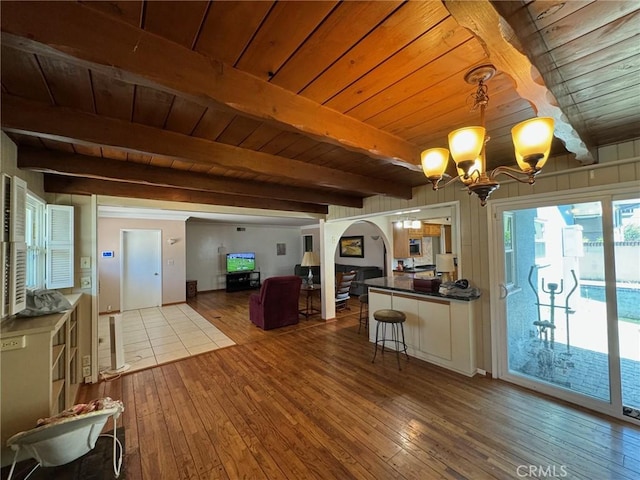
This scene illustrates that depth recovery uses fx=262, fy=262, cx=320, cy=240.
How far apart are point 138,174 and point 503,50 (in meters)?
2.94

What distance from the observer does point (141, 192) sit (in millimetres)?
3357

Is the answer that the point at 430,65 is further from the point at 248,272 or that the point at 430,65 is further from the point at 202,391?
the point at 248,272

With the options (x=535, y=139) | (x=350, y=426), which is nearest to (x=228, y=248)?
(x=350, y=426)

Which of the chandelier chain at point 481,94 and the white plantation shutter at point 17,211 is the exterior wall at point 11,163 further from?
the chandelier chain at point 481,94

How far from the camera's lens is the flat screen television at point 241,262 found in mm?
8820

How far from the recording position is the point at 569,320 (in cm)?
267

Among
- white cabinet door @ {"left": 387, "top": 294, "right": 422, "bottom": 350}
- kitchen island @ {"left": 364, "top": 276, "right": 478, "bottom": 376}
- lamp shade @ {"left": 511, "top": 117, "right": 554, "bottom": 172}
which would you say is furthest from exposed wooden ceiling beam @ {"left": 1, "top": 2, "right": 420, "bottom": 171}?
white cabinet door @ {"left": 387, "top": 294, "right": 422, "bottom": 350}

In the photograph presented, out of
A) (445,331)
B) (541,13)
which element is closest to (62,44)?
(541,13)

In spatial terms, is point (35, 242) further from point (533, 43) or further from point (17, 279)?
point (533, 43)

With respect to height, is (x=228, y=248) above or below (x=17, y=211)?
below

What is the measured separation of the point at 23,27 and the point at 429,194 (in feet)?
12.3

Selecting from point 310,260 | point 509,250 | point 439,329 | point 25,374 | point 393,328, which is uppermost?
point 509,250

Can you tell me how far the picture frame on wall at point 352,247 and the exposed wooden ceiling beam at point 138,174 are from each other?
16.3 ft

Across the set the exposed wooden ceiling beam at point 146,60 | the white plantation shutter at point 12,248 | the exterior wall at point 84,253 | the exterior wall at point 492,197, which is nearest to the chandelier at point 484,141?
the exposed wooden ceiling beam at point 146,60
